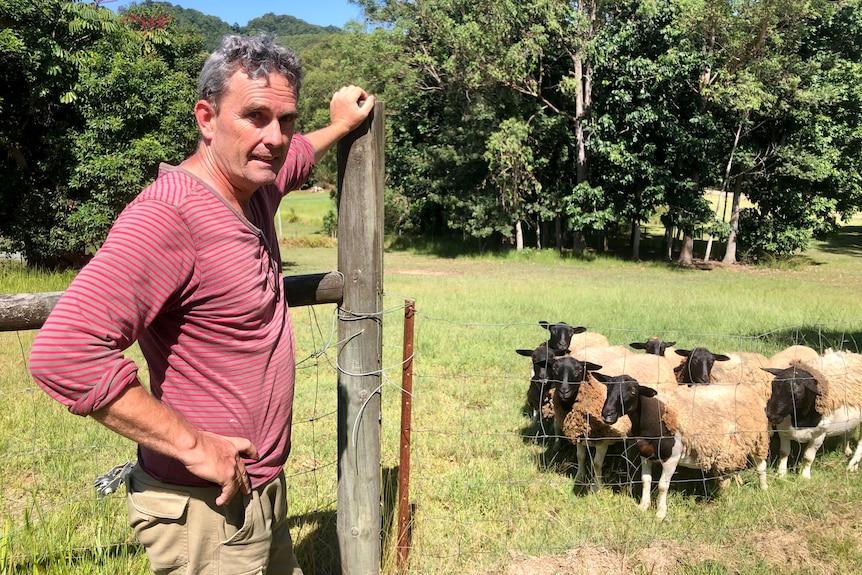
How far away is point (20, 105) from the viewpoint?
1565cm

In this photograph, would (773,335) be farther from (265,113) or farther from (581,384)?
(265,113)

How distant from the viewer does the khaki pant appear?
207 centimetres

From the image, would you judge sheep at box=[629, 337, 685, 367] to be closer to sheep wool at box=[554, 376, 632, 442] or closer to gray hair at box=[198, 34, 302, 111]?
sheep wool at box=[554, 376, 632, 442]

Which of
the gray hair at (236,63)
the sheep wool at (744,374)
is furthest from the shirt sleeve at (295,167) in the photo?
the sheep wool at (744,374)

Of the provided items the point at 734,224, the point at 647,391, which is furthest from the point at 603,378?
the point at 734,224

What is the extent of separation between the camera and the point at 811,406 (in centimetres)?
584

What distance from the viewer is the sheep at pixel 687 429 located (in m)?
5.11

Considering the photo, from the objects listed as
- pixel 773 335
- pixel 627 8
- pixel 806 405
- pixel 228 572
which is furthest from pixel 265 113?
pixel 627 8

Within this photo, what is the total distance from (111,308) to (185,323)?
0.28 m

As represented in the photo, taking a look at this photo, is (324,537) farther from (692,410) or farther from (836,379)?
(836,379)

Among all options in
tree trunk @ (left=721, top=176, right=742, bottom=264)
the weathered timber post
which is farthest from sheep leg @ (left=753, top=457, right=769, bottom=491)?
tree trunk @ (left=721, top=176, right=742, bottom=264)

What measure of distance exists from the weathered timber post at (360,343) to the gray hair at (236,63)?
0.85 m

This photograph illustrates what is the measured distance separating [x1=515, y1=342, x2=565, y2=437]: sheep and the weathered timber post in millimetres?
3155

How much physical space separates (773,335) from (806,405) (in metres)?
5.32
